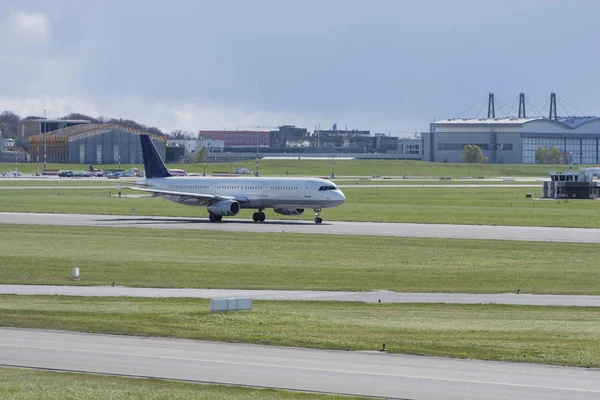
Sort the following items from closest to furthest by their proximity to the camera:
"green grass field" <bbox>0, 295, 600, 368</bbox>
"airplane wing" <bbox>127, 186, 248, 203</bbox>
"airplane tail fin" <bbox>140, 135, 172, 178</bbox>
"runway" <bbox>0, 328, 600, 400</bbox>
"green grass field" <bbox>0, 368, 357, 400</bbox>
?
"green grass field" <bbox>0, 368, 357, 400</bbox> → "runway" <bbox>0, 328, 600, 400</bbox> → "green grass field" <bbox>0, 295, 600, 368</bbox> → "airplane wing" <bbox>127, 186, 248, 203</bbox> → "airplane tail fin" <bbox>140, 135, 172, 178</bbox>

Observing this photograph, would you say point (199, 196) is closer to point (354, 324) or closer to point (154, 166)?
point (154, 166)

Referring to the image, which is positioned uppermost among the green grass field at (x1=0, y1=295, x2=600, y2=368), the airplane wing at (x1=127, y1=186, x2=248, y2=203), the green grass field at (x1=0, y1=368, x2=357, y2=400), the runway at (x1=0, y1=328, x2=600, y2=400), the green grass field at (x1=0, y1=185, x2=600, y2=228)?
the airplane wing at (x1=127, y1=186, x2=248, y2=203)

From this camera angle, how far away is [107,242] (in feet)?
195

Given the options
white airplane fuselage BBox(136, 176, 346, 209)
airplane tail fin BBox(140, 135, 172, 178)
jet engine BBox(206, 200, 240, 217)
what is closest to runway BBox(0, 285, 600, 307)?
white airplane fuselage BBox(136, 176, 346, 209)

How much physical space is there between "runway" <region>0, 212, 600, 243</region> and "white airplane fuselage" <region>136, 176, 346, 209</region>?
1.65 meters

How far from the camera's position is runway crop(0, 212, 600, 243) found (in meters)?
Answer: 66.4

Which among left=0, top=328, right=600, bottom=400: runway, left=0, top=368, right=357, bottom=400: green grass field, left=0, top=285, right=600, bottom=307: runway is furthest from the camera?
left=0, top=285, right=600, bottom=307: runway

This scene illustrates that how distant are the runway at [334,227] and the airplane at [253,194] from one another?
1231 mm

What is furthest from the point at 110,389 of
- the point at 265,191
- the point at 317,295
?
the point at 265,191

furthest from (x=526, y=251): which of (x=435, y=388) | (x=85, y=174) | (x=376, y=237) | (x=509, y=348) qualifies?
(x=85, y=174)

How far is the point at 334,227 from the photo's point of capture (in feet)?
241

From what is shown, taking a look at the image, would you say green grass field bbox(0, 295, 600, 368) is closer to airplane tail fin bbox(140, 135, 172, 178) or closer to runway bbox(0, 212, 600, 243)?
runway bbox(0, 212, 600, 243)

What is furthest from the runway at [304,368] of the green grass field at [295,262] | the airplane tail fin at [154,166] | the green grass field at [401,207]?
the airplane tail fin at [154,166]

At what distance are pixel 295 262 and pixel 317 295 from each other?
468 inches
